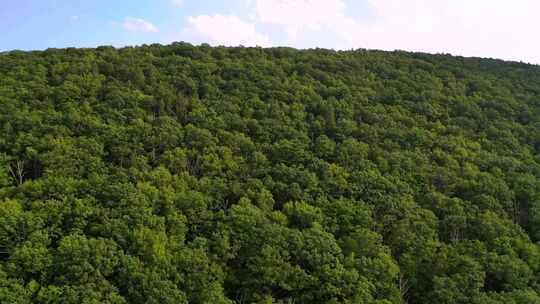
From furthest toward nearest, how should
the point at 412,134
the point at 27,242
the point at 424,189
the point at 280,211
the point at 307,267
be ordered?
1. the point at 412,134
2. the point at 424,189
3. the point at 280,211
4. the point at 307,267
5. the point at 27,242

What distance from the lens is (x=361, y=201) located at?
49.4 metres

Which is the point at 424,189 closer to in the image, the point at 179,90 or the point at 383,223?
the point at 383,223

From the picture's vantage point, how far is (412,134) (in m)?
64.0

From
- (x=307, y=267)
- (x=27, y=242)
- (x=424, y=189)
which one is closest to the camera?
(x=27, y=242)

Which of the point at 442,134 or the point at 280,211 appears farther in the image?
the point at 442,134

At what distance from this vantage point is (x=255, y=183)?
49.8 meters

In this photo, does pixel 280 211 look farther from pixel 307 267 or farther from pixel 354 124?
pixel 354 124

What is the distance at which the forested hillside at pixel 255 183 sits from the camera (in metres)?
38.3

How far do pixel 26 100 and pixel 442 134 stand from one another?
5439 centimetres

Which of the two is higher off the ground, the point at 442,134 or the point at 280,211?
the point at 442,134

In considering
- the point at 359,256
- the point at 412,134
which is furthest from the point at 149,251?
the point at 412,134

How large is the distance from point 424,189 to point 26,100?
4721 cm

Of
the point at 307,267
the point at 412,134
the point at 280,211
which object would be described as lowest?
the point at 307,267

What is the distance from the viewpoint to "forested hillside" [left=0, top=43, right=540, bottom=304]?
126 ft
